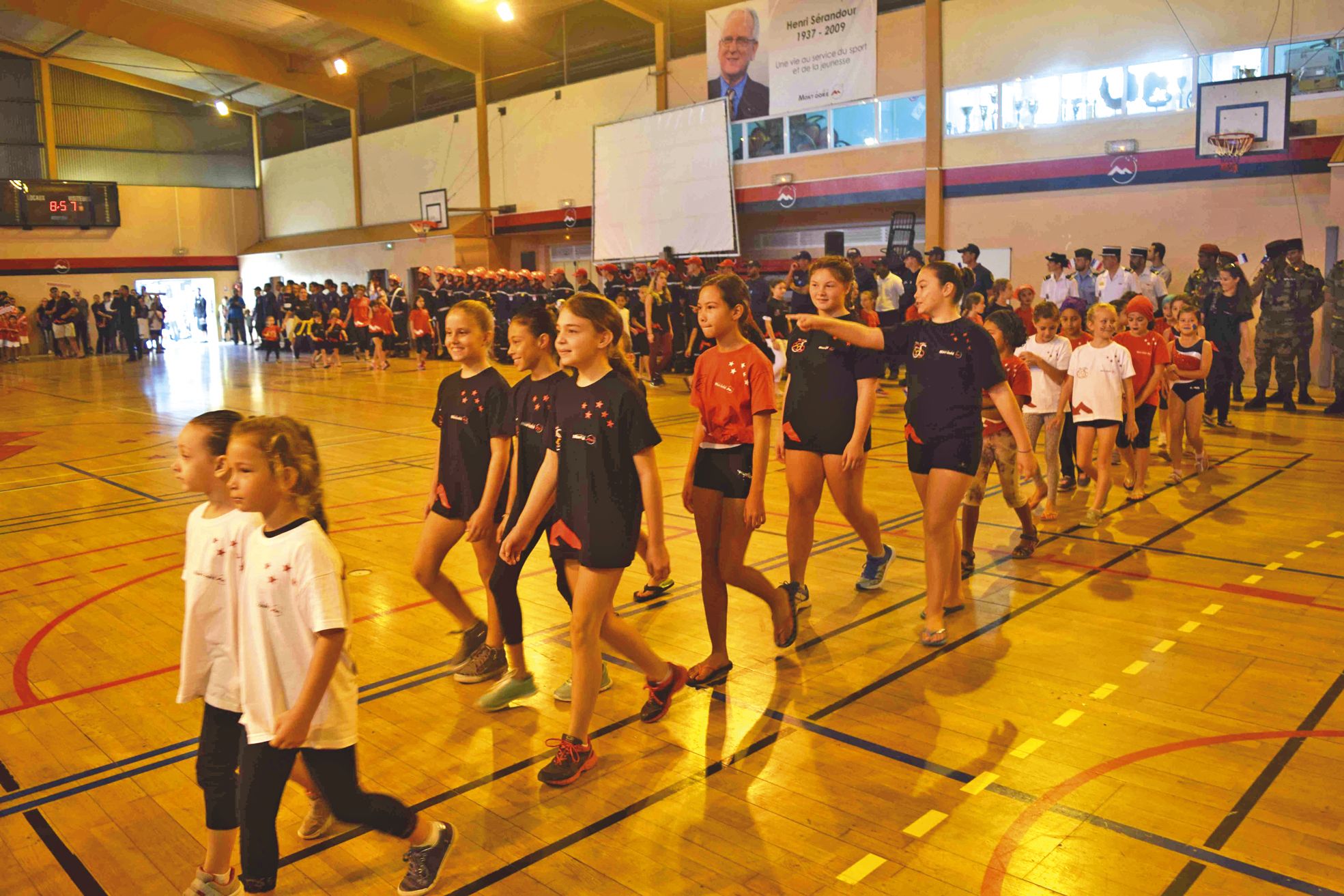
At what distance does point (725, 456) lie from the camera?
13.8 ft

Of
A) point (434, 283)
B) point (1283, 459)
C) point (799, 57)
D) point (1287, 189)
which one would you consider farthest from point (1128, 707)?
point (434, 283)

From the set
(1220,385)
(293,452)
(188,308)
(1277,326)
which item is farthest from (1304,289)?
(188,308)

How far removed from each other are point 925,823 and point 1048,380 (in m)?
4.69

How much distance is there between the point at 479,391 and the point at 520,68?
2402cm

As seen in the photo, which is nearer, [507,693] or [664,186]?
[507,693]

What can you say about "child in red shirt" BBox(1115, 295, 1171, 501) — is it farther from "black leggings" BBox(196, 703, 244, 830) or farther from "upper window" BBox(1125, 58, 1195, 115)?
"upper window" BBox(1125, 58, 1195, 115)

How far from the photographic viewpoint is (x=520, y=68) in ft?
85.3

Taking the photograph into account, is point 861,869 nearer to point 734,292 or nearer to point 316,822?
point 316,822

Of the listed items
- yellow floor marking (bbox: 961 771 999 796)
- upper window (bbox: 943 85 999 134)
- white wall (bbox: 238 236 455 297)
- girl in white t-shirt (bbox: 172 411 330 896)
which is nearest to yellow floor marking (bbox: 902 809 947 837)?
yellow floor marking (bbox: 961 771 999 796)

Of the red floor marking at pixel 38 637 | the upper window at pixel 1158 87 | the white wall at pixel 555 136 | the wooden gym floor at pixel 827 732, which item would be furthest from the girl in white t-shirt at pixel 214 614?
the white wall at pixel 555 136

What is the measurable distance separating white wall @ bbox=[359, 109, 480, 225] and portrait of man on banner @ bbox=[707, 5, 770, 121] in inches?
355

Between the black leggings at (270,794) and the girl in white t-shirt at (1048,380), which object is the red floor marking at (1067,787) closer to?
the black leggings at (270,794)

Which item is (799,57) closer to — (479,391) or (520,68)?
(520,68)

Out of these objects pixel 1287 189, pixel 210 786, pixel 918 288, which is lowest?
pixel 210 786
